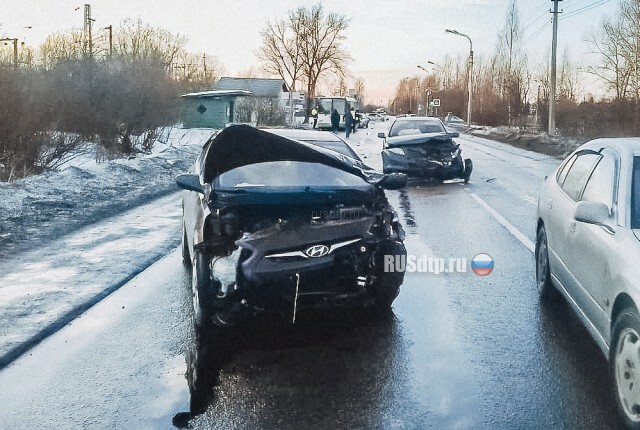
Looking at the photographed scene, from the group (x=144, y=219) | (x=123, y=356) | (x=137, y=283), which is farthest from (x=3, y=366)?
(x=144, y=219)

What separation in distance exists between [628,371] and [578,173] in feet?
7.99

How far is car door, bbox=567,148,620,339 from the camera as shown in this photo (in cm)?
448

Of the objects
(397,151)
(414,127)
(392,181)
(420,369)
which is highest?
(414,127)

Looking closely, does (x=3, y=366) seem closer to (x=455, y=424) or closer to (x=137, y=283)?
(x=137, y=283)

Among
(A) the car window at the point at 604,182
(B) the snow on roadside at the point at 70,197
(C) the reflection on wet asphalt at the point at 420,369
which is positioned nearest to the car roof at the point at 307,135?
(C) the reflection on wet asphalt at the point at 420,369

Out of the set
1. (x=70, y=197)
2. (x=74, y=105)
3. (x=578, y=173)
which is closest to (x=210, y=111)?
(x=74, y=105)

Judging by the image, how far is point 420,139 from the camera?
17859 mm

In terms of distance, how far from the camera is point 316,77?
230ft

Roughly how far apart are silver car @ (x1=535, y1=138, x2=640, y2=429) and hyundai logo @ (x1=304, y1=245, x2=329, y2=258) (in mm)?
1757

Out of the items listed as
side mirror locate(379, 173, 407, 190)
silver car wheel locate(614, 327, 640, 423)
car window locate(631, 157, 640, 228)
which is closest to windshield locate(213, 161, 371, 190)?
side mirror locate(379, 173, 407, 190)

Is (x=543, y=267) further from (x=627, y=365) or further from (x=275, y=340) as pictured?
(x=627, y=365)

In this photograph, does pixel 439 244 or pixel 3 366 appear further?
pixel 439 244

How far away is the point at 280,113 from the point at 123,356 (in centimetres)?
4159

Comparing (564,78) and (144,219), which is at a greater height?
(564,78)
